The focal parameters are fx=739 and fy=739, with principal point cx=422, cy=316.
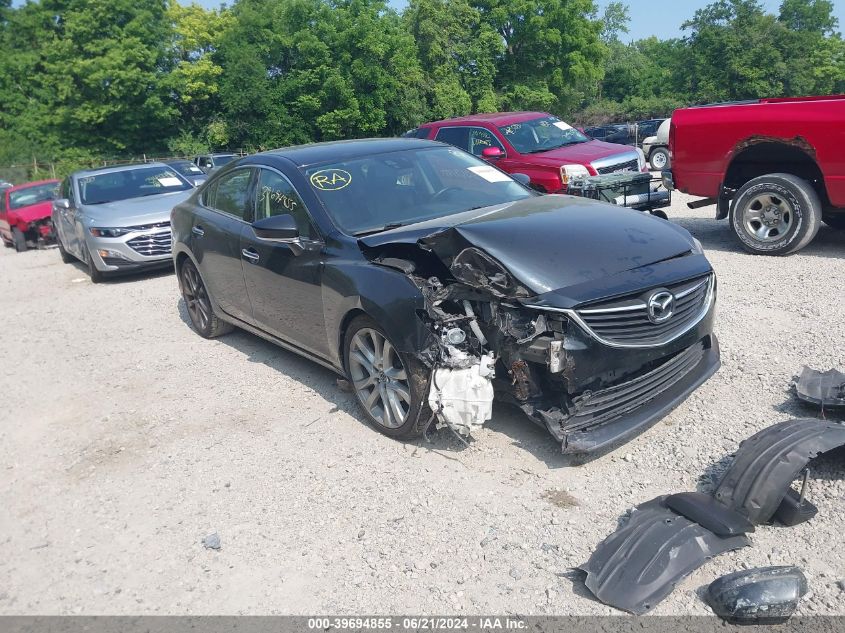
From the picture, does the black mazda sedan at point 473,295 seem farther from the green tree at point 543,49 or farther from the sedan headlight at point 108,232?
the green tree at point 543,49

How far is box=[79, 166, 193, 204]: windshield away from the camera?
1205 centimetres

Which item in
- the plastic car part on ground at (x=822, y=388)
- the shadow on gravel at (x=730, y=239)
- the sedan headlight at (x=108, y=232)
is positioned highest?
the plastic car part on ground at (x=822, y=388)

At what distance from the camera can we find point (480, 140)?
38.9ft

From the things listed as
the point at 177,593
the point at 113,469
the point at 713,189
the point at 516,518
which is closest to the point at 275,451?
the point at 113,469

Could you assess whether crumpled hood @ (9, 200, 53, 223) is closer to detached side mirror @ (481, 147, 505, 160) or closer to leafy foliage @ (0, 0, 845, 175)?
detached side mirror @ (481, 147, 505, 160)

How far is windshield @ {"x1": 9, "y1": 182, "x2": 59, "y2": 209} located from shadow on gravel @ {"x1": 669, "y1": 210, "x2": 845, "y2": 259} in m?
15.1

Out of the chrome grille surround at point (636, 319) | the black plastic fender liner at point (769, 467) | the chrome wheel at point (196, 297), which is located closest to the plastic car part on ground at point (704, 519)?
the black plastic fender liner at point (769, 467)

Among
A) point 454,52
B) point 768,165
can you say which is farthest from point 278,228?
point 454,52

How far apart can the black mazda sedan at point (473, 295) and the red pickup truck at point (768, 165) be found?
3.67 m

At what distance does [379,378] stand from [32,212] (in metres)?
15.9

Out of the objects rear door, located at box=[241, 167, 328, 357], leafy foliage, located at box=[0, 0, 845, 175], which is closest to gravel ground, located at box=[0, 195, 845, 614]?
rear door, located at box=[241, 167, 328, 357]

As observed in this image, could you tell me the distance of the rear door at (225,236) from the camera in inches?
238

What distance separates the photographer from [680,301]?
13.7 ft

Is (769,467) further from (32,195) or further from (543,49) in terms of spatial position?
(543,49)
